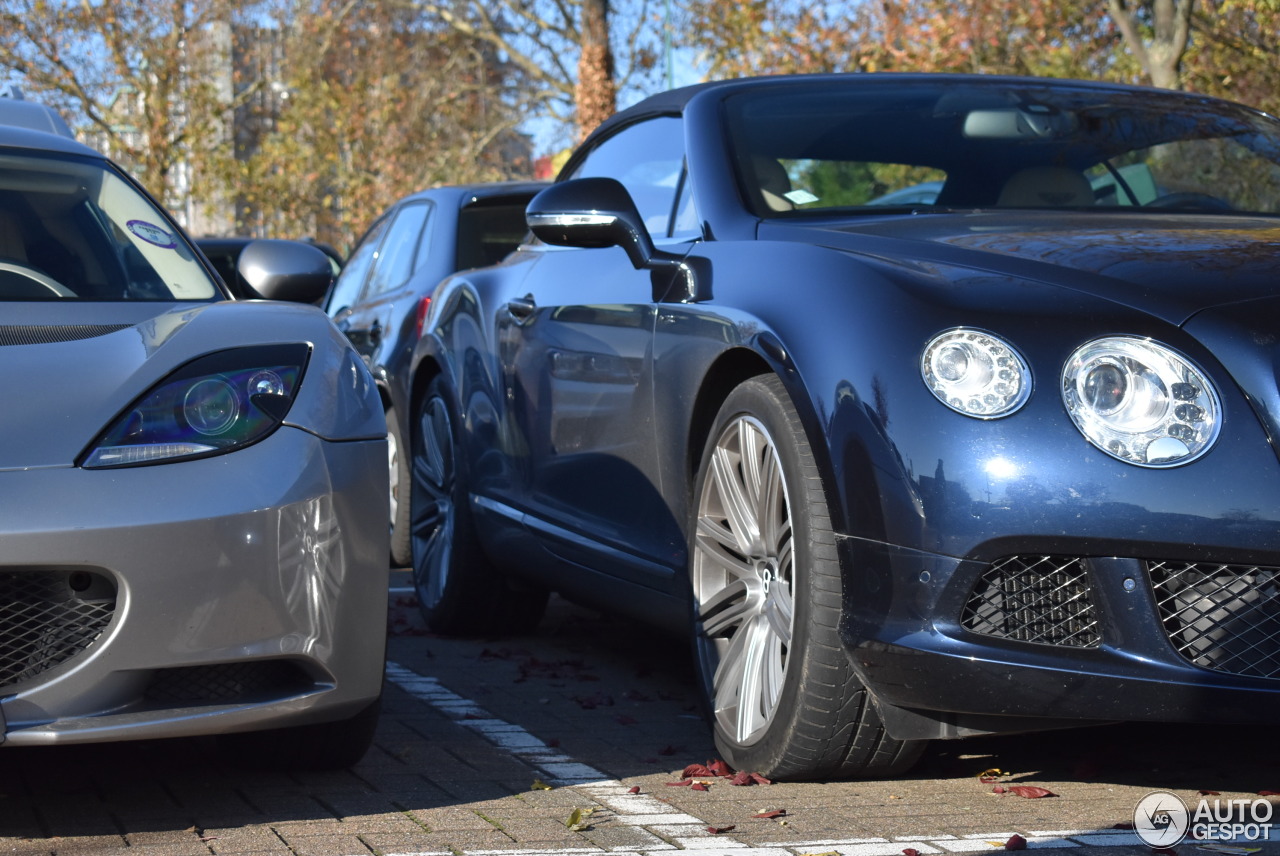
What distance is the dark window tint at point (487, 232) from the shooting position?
773cm

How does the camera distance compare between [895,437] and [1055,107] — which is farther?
[1055,107]

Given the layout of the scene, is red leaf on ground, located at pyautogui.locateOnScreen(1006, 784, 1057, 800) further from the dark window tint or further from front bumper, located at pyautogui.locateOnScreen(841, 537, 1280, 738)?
the dark window tint

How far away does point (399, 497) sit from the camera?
730 cm

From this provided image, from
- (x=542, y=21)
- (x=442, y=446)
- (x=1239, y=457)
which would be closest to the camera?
(x=1239, y=457)

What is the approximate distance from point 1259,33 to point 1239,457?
1396cm

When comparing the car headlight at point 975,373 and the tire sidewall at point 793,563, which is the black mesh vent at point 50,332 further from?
the car headlight at point 975,373

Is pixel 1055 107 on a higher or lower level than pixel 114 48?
lower

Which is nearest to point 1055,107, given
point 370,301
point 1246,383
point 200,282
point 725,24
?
point 1246,383

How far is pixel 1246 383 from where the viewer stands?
2992 millimetres

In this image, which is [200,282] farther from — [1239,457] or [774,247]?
[1239,457]

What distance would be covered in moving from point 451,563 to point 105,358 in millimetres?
2575

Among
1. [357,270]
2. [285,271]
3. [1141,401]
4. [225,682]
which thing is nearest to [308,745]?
[225,682]

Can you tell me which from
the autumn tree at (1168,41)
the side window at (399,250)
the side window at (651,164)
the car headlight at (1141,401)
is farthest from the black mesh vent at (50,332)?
the autumn tree at (1168,41)

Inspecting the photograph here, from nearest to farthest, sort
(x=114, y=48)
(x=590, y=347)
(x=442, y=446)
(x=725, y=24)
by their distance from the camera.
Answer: (x=590, y=347)
(x=442, y=446)
(x=725, y=24)
(x=114, y=48)
